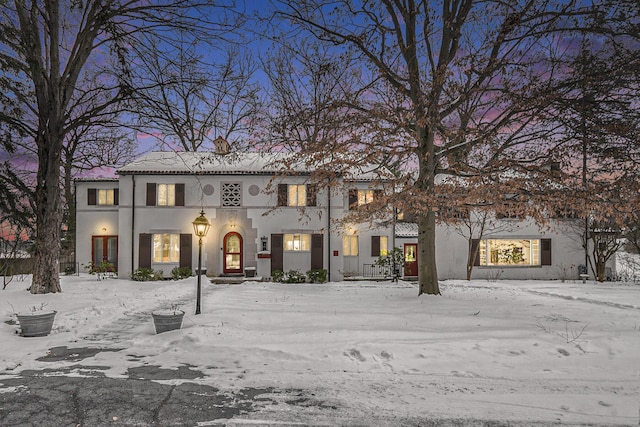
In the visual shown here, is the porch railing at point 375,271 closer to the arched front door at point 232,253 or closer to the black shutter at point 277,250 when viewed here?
the black shutter at point 277,250

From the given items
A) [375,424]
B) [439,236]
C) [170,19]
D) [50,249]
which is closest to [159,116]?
[170,19]

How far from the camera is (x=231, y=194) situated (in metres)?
19.3

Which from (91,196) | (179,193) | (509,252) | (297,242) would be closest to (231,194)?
(179,193)

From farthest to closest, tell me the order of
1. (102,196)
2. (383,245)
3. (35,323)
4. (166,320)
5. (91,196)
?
(102,196)
(91,196)
(383,245)
(166,320)
(35,323)

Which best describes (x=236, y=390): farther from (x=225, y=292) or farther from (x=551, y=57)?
(x=551, y=57)

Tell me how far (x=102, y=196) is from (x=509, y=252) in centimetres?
2415

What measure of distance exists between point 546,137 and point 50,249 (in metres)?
15.7

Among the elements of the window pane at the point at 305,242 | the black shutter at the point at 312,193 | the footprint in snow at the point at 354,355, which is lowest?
the footprint in snow at the point at 354,355

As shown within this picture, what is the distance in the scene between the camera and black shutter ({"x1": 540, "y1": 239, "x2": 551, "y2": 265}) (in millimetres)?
20906

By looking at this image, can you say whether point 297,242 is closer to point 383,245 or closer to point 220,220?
point 220,220

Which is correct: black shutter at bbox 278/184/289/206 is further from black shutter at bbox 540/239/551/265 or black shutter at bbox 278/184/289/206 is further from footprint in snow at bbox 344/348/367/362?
black shutter at bbox 540/239/551/265

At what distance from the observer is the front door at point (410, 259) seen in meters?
21.6

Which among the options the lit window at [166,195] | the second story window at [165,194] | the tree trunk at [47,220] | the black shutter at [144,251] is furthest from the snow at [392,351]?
the lit window at [166,195]

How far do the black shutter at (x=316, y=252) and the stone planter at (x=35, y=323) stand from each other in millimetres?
12670
